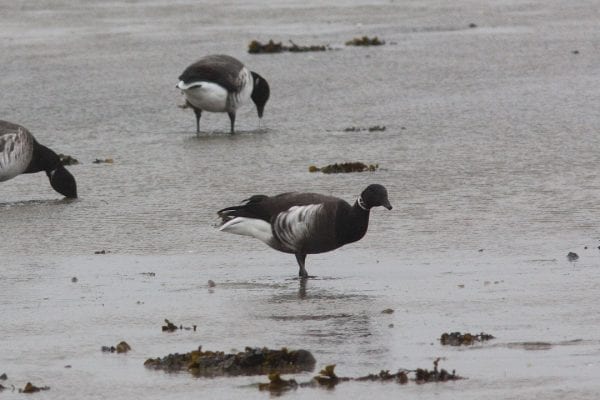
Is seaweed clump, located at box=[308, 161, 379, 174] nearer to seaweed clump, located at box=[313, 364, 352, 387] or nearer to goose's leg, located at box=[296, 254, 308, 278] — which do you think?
goose's leg, located at box=[296, 254, 308, 278]

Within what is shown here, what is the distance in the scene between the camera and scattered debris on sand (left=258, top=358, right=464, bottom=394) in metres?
6.02

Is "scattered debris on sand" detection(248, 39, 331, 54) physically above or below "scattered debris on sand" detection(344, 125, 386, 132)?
above

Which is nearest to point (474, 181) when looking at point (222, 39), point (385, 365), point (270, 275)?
point (270, 275)

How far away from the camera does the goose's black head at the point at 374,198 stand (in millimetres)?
8742

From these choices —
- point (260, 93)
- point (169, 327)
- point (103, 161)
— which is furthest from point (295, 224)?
point (260, 93)

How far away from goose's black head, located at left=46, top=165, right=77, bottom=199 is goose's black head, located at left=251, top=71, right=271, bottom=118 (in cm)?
370

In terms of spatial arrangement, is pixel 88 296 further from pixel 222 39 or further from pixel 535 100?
pixel 222 39

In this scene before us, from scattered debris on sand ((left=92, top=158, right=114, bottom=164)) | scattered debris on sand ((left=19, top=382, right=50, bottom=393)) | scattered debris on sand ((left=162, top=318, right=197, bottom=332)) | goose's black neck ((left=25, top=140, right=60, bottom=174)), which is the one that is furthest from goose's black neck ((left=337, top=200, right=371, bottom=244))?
scattered debris on sand ((left=92, top=158, right=114, bottom=164))

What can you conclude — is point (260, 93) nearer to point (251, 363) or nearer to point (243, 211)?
point (243, 211)

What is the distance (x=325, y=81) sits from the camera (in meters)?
16.5

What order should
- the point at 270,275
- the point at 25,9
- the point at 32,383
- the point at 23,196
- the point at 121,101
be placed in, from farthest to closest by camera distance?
the point at 25,9
the point at 121,101
the point at 23,196
the point at 270,275
the point at 32,383

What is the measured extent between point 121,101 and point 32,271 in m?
7.20

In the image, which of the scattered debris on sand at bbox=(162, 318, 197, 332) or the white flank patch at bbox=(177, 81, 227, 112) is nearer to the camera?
the scattered debris on sand at bbox=(162, 318, 197, 332)

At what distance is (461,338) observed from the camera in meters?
6.73
